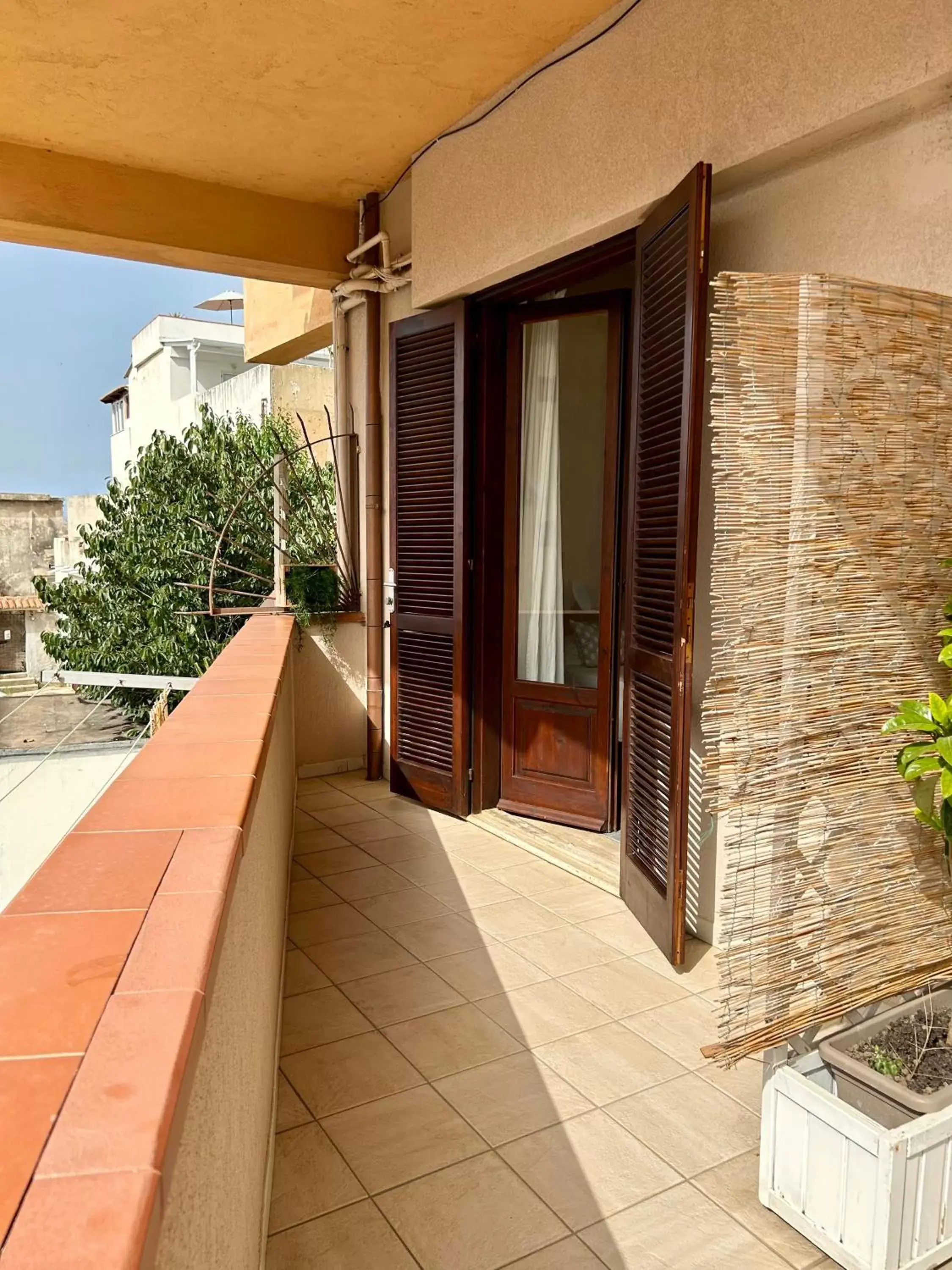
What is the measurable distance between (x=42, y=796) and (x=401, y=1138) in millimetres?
5344

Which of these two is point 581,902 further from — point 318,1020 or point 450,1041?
point 318,1020

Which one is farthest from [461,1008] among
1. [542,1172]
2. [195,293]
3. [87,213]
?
[195,293]

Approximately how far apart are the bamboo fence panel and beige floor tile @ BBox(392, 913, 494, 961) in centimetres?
123

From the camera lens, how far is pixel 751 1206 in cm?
185

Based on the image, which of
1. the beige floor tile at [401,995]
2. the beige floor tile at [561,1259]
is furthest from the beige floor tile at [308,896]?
the beige floor tile at [561,1259]

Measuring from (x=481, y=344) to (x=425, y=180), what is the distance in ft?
2.53

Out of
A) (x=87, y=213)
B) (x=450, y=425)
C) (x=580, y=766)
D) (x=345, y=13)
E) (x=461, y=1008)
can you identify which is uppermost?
(x=345, y=13)

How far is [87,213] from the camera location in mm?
4289

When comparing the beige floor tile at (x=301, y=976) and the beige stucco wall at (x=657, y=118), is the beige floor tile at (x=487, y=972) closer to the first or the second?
the beige floor tile at (x=301, y=976)

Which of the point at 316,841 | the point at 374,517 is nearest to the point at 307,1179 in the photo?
the point at 316,841

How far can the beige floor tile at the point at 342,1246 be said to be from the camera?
1.69 metres

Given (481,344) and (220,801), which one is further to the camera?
(481,344)

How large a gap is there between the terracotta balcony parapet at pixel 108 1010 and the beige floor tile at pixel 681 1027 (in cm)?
152

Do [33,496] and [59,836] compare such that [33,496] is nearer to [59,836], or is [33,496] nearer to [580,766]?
[59,836]
